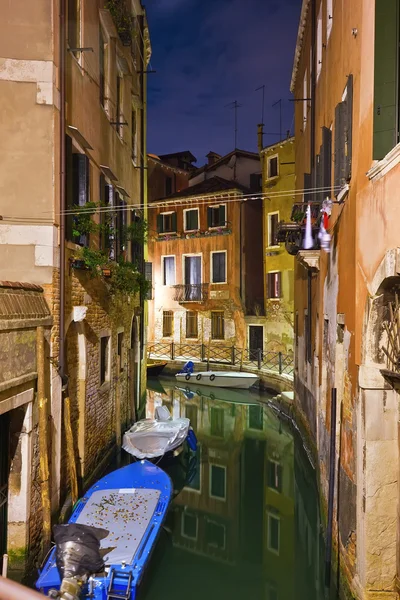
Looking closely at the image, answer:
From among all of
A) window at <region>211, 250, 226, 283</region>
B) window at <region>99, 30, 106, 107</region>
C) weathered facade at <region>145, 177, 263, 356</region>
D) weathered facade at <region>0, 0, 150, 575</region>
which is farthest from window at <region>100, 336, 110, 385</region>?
window at <region>211, 250, 226, 283</region>

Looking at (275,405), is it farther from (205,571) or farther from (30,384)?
(30,384)

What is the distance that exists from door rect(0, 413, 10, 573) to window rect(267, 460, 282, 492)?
18.4 feet

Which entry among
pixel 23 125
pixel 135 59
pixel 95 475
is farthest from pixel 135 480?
pixel 135 59

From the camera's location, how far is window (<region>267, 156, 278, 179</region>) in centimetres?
2269

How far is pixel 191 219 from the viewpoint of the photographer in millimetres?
25328

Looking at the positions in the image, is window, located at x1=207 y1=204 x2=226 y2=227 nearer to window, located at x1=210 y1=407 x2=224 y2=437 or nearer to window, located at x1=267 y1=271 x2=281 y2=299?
window, located at x1=267 y1=271 x2=281 y2=299

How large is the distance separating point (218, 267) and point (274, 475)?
48.7 feet

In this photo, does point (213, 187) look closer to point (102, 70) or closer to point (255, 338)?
point (255, 338)

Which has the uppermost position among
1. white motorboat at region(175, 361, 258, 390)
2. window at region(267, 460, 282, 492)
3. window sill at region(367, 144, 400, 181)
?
window sill at region(367, 144, 400, 181)

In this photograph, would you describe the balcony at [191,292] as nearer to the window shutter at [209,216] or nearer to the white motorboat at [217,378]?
the window shutter at [209,216]

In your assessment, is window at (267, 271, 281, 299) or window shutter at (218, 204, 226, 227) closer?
window at (267, 271, 281, 299)

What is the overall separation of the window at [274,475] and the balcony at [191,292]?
44.9 ft

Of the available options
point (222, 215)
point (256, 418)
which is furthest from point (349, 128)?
point (222, 215)

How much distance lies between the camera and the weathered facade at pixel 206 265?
23828mm
